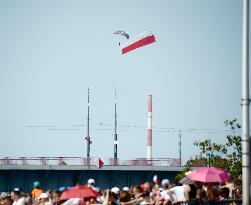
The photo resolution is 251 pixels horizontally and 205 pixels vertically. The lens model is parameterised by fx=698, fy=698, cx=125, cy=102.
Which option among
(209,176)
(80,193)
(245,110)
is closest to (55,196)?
(80,193)

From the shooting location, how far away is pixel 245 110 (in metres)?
14.9

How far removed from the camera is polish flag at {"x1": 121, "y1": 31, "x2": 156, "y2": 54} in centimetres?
8431

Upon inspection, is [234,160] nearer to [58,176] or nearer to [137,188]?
[58,176]

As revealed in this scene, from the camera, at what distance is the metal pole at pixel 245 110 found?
47.4 ft

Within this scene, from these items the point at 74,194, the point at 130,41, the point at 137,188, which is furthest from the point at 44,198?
the point at 130,41

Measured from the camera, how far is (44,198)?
61.4 feet

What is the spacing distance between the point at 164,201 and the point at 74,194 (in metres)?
2.84

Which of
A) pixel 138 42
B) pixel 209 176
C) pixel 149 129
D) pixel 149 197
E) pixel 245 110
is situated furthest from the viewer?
pixel 138 42

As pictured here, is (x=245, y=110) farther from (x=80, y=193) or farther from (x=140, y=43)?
(x=140, y=43)

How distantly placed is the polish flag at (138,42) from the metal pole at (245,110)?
68712 mm

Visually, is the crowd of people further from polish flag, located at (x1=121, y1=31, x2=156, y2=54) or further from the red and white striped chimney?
polish flag, located at (x1=121, y1=31, x2=156, y2=54)

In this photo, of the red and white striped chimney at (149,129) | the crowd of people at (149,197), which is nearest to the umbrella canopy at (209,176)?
the crowd of people at (149,197)

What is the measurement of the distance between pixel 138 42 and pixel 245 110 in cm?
7300

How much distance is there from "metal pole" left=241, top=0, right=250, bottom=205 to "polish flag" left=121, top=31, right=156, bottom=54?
68.7 m
